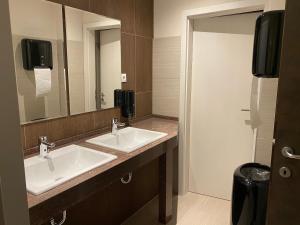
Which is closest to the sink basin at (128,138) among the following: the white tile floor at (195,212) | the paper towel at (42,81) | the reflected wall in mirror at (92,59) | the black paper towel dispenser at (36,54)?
the reflected wall in mirror at (92,59)

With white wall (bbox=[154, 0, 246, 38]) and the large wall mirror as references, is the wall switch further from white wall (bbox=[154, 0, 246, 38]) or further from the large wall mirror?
white wall (bbox=[154, 0, 246, 38])

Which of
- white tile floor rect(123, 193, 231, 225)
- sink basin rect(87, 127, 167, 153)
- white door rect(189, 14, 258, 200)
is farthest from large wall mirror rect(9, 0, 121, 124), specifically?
white tile floor rect(123, 193, 231, 225)

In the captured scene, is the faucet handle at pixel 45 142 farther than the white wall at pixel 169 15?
No

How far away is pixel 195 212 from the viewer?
8.00ft

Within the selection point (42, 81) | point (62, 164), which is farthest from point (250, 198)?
point (42, 81)

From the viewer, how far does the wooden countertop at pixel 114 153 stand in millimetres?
1103

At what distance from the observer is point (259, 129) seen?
2.04 meters

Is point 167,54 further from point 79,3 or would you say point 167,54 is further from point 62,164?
point 62,164

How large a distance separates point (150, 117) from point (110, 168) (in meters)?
1.44

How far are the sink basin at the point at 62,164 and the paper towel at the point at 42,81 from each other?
1.38ft

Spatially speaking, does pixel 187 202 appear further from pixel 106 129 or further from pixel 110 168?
pixel 110 168

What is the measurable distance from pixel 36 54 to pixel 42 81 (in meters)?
0.18

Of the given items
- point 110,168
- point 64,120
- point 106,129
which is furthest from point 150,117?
point 110,168

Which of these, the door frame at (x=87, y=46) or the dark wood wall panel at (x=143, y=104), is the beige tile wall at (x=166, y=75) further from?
the door frame at (x=87, y=46)
